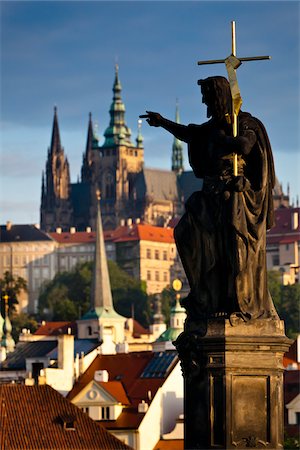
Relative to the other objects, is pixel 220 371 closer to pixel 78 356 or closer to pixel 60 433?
pixel 60 433

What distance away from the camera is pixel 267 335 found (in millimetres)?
11117

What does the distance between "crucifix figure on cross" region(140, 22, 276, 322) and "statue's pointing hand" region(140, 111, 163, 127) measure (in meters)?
0.28

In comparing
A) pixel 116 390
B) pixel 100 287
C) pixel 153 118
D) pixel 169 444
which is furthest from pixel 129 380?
pixel 153 118

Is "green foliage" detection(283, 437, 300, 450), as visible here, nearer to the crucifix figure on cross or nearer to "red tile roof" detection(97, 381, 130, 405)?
"red tile roof" detection(97, 381, 130, 405)

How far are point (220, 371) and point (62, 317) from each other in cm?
18820

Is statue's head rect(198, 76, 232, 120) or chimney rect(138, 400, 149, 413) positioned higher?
statue's head rect(198, 76, 232, 120)

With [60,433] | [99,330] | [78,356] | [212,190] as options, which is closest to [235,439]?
[212,190]

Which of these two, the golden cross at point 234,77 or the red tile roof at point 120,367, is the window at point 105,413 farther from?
the golden cross at point 234,77

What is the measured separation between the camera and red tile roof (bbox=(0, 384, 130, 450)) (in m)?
50.9

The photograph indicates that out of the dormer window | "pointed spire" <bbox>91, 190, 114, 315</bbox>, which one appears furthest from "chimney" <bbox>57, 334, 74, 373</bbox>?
"pointed spire" <bbox>91, 190, 114, 315</bbox>

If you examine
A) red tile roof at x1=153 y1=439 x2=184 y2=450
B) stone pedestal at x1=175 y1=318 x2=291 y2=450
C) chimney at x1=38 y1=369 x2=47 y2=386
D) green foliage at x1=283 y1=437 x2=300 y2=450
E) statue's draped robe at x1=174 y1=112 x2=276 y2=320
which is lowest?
red tile roof at x1=153 y1=439 x2=184 y2=450

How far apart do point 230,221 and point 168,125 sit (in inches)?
29.8

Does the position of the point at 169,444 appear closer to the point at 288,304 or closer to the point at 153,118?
the point at 153,118

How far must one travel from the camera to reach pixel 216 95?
37.6 ft
